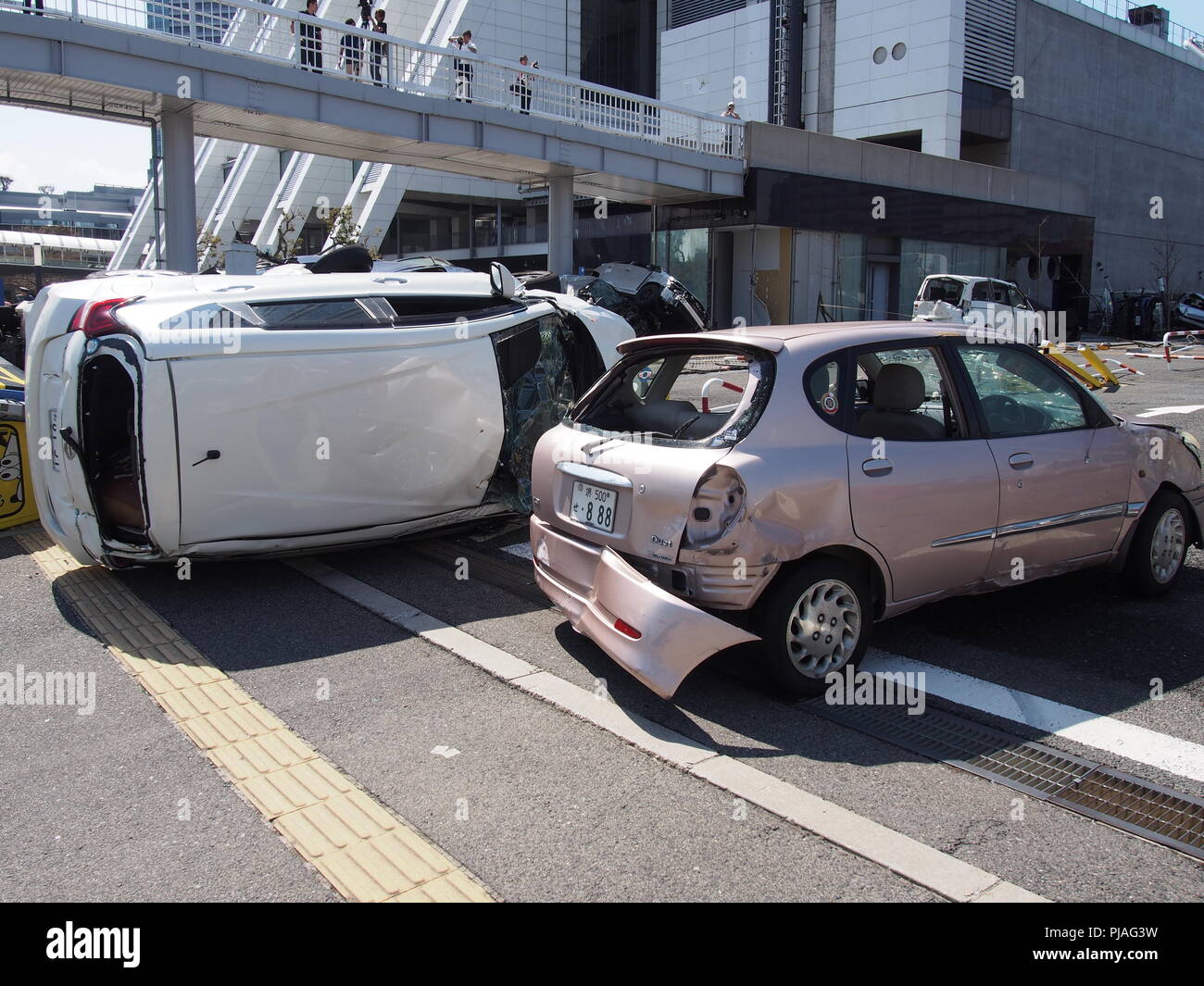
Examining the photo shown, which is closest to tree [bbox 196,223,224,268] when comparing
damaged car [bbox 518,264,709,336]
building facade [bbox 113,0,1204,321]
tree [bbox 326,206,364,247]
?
building facade [bbox 113,0,1204,321]

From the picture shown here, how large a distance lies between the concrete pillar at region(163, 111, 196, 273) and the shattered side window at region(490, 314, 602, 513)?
552 inches

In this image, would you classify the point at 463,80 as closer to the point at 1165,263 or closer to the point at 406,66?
the point at 406,66

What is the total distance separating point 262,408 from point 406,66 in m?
18.2

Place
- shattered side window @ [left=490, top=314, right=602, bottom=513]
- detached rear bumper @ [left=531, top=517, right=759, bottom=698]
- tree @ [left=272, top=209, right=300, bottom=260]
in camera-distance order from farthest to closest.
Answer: tree @ [left=272, top=209, right=300, bottom=260] → shattered side window @ [left=490, top=314, right=602, bottom=513] → detached rear bumper @ [left=531, top=517, right=759, bottom=698]

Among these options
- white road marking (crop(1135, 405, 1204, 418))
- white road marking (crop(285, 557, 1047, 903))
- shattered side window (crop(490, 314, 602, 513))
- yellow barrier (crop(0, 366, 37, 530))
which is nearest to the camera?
white road marking (crop(285, 557, 1047, 903))

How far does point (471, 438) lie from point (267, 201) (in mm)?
41144

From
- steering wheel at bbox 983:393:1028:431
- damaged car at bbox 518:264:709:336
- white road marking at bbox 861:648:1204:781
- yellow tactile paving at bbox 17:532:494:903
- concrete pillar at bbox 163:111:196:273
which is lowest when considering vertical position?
yellow tactile paving at bbox 17:532:494:903

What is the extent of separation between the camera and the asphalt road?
312cm

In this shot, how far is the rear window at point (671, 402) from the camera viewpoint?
4.45 metres

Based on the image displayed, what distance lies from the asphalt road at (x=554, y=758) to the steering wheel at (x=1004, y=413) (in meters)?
1.08

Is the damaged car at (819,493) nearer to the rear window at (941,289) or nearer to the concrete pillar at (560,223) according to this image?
the rear window at (941,289)

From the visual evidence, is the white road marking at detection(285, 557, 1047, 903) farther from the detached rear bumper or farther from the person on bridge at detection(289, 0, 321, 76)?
the person on bridge at detection(289, 0, 321, 76)

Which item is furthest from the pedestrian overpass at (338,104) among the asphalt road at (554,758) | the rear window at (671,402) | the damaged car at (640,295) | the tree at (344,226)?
the rear window at (671,402)

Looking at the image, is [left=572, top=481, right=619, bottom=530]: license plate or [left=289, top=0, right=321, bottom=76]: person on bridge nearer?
[left=572, top=481, right=619, bottom=530]: license plate
